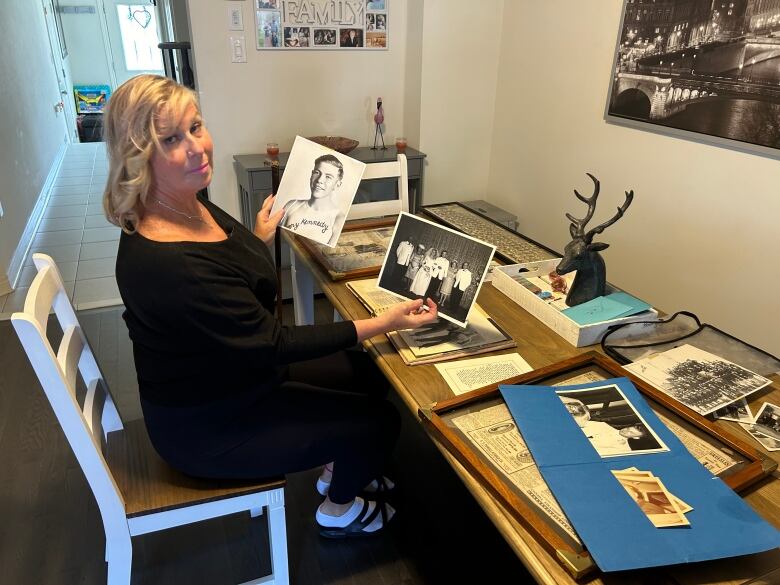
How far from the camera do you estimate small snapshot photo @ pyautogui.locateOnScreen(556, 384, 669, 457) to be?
1021mm

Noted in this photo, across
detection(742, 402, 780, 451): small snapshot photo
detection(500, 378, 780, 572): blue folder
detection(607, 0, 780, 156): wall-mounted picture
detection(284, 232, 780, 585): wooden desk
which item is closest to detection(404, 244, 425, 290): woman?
detection(284, 232, 780, 585): wooden desk

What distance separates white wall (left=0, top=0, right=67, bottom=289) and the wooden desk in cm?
264

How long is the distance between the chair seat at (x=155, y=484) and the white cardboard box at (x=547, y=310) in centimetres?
76

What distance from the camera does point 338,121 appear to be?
3.33 m

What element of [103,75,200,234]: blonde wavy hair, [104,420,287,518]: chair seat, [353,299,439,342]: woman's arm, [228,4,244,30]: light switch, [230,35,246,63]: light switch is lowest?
[104,420,287,518]: chair seat

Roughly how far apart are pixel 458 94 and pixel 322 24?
0.83 m

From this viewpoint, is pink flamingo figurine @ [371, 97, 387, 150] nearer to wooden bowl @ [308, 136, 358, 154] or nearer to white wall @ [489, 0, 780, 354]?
wooden bowl @ [308, 136, 358, 154]

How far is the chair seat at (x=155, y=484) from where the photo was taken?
1.27 m

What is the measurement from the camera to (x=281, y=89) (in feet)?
10.3

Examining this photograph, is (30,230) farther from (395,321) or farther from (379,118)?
(395,321)

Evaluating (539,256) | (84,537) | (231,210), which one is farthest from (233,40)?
(84,537)

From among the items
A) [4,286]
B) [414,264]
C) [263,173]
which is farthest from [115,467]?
[4,286]

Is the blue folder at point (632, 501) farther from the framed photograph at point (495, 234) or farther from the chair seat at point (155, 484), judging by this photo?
the framed photograph at point (495, 234)

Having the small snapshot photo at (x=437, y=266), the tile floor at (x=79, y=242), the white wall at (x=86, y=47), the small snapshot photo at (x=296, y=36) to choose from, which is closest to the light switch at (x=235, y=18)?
the small snapshot photo at (x=296, y=36)
